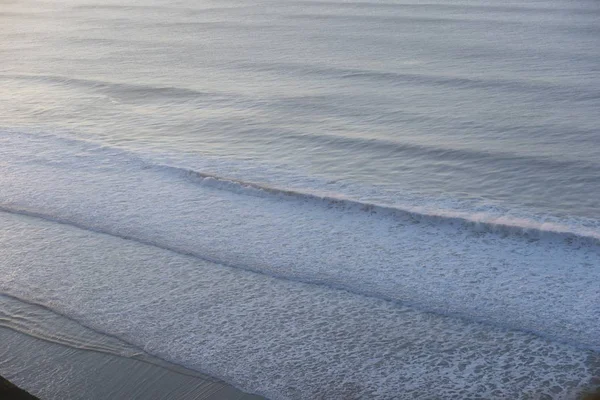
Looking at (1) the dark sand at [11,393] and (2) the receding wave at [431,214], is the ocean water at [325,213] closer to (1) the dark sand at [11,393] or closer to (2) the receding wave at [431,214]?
(2) the receding wave at [431,214]

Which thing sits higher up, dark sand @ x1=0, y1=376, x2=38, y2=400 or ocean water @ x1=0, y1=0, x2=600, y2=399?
dark sand @ x1=0, y1=376, x2=38, y2=400

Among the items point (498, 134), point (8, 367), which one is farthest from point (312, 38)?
point (8, 367)

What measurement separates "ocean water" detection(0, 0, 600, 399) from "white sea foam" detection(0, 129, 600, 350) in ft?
0.06

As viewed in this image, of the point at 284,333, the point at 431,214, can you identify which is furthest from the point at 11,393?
the point at 431,214

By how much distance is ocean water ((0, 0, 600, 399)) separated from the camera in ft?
14.5

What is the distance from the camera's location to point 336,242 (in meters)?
5.78

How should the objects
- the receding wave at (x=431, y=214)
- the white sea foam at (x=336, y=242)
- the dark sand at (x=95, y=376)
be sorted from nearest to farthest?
the dark sand at (x=95, y=376) < the white sea foam at (x=336, y=242) < the receding wave at (x=431, y=214)

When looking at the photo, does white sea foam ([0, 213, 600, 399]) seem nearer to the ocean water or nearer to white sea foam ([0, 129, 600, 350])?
the ocean water

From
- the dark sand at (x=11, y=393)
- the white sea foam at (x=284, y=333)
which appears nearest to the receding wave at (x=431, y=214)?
the white sea foam at (x=284, y=333)

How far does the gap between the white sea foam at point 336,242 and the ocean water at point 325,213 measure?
0.02 meters

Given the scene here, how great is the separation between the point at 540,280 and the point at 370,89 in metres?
5.24

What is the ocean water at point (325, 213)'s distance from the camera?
441cm

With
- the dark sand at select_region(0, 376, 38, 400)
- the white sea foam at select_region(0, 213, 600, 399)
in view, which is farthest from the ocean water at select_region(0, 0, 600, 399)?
the dark sand at select_region(0, 376, 38, 400)

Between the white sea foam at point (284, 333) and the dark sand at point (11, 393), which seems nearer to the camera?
the dark sand at point (11, 393)
